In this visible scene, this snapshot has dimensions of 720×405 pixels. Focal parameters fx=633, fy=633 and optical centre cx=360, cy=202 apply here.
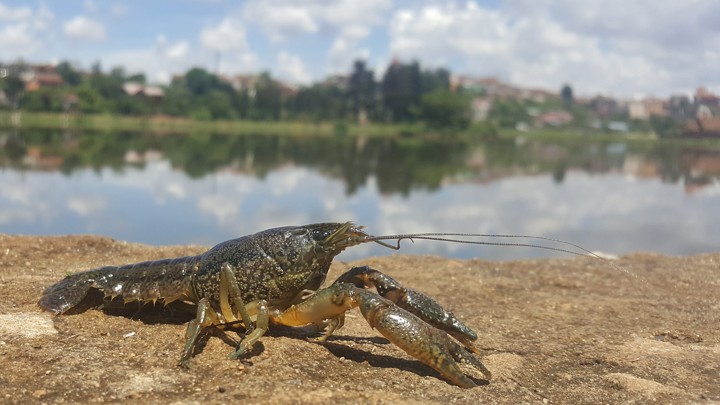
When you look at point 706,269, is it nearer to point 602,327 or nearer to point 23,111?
point 602,327

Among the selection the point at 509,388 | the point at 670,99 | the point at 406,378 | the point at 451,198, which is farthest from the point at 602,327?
the point at 670,99

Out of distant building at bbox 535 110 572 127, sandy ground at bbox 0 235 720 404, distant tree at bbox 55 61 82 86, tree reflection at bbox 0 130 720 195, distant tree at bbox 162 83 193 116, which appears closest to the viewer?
sandy ground at bbox 0 235 720 404

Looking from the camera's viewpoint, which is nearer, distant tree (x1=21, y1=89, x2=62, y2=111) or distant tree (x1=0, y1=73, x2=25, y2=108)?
distant tree (x1=0, y1=73, x2=25, y2=108)

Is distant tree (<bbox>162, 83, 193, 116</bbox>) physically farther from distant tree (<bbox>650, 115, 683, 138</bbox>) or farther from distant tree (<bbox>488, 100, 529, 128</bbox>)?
distant tree (<bbox>650, 115, 683, 138</bbox>)

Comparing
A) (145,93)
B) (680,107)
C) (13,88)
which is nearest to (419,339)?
(680,107)

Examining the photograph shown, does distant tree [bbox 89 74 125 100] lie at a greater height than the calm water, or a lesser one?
greater

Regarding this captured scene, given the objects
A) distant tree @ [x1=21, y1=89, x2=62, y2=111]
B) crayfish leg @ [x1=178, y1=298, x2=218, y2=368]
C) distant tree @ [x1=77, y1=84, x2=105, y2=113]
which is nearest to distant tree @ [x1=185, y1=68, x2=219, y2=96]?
distant tree @ [x1=77, y1=84, x2=105, y2=113]

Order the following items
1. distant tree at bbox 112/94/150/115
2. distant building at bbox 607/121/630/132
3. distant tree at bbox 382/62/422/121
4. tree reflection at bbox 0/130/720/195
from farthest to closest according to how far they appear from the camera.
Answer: distant tree at bbox 382/62/422/121, distant tree at bbox 112/94/150/115, distant building at bbox 607/121/630/132, tree reflection at bbox 0/130/720/195
